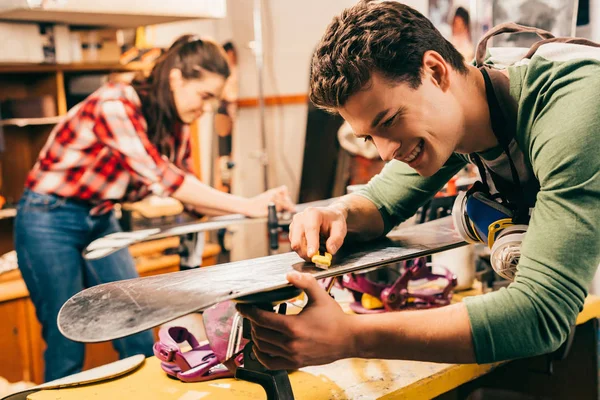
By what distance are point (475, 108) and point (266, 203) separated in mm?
1162

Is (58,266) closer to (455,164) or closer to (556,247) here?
(455,164)

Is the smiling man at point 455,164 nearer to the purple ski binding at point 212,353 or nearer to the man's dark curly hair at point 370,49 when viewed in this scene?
the man's dark curly hair at point 370,49

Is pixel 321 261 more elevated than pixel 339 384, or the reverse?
pixel 321 261

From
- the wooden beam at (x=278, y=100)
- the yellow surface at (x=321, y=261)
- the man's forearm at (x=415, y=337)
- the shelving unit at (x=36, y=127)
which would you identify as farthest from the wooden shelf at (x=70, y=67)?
the man's forearm at (x=415, y=337)

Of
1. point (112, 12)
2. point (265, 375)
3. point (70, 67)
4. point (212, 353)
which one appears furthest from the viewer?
point (70, 67)

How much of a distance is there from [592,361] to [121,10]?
2.47 meters

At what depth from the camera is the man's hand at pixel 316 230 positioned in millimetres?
1290

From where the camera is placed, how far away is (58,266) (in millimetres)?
2350

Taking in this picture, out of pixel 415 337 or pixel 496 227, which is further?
pixel 496 227

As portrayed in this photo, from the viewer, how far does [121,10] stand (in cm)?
311

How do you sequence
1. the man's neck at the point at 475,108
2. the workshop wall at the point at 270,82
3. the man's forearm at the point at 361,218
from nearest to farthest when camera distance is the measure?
the man's neck at the point at 475,108, the man's forearm at the point at 361,218, the workshop wall at the point at 270,82

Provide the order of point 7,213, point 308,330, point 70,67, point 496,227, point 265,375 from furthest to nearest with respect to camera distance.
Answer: point 70,67, point 7,213, point 496,227, point 265,375, point 308,330

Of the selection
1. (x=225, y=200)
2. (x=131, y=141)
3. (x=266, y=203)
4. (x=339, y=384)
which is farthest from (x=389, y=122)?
(x=131, y=141)

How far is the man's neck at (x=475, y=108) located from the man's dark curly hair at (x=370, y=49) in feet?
0.12
